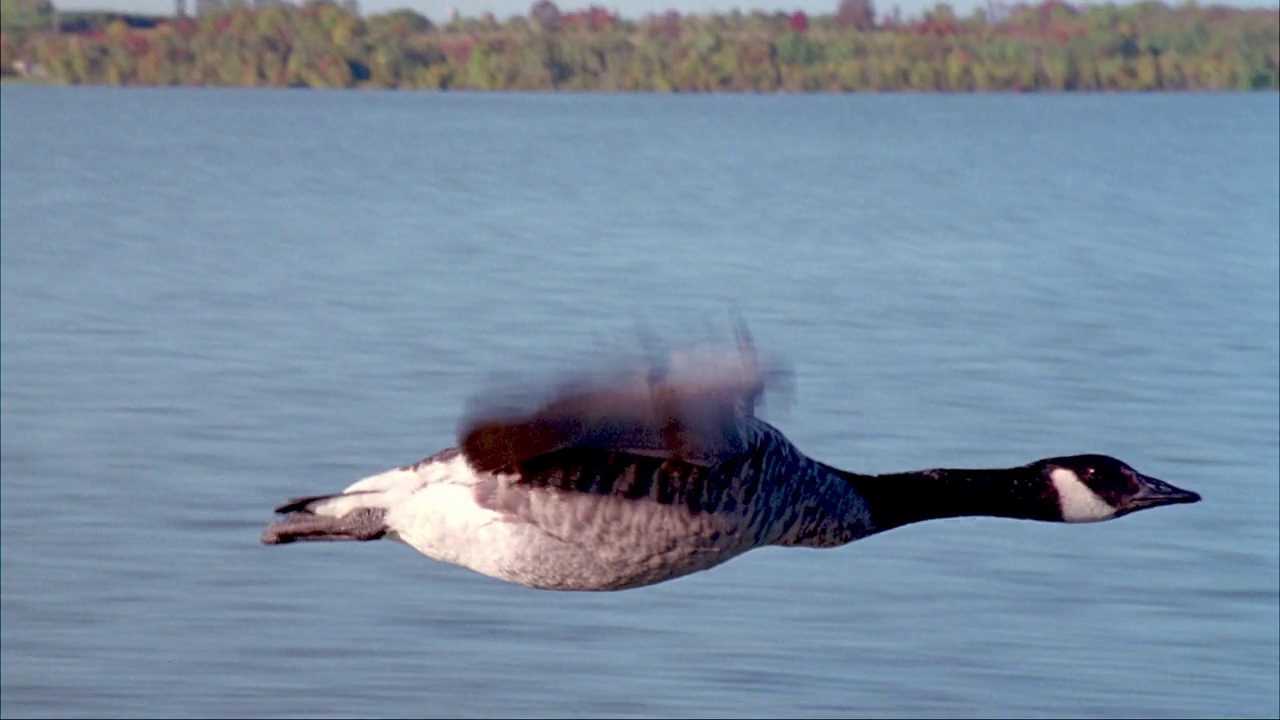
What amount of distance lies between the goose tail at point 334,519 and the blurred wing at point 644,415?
0.28 meters

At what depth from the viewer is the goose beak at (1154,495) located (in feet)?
17.1

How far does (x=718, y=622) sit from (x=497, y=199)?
27106 mm

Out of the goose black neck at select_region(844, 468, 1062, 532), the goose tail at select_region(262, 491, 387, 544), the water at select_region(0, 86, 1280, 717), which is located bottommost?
the water at select_region(0, 86, 1280, 717)

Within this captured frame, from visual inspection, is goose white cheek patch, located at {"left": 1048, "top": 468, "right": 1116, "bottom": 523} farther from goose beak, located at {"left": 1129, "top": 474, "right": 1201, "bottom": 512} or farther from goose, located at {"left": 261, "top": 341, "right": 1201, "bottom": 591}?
goose, located at {"left": 261, "top": 341, "right": 1201, "bottom": 591}

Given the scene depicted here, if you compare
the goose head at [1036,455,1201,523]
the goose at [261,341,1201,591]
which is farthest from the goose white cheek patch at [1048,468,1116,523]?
the goose at [261,341,1201,591]

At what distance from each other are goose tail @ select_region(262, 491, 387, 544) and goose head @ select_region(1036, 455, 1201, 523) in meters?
1.62

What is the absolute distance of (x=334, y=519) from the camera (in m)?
4.86

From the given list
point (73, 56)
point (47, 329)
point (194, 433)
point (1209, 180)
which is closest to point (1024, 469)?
point (194, 433)

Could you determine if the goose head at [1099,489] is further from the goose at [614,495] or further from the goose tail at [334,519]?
the goose tail at [334,519]

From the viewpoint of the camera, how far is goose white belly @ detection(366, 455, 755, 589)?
4.72m

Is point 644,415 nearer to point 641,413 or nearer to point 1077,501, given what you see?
point 641,413

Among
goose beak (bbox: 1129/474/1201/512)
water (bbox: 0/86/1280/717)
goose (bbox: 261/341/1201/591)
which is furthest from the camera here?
water (bbox: 0/86/1280/717)

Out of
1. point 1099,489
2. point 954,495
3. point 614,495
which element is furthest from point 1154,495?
point 614,495

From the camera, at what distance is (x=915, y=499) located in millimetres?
5375
